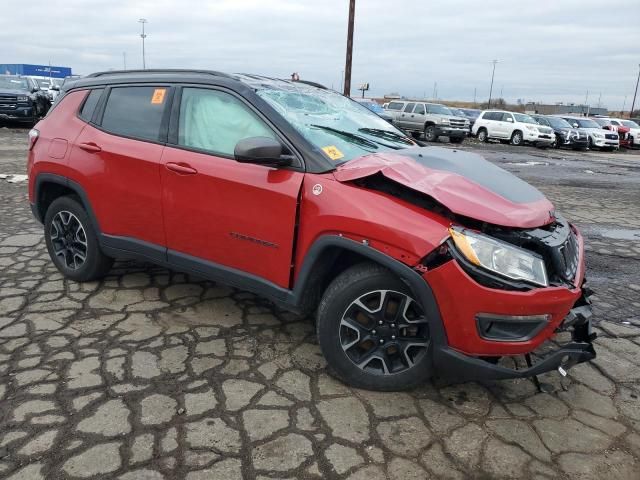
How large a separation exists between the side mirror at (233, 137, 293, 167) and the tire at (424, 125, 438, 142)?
2110cm

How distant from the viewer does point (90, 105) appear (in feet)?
13.2

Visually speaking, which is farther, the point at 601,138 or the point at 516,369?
the point at 601,138

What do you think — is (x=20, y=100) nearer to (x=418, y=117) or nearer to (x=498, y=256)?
(x=418, y=117)

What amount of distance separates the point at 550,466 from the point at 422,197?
1.40 m

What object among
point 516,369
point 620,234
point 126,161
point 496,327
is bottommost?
point 620,234

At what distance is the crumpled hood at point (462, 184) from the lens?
2.57 meters

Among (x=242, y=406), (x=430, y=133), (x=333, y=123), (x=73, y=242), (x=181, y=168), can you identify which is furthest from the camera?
(x=430, y=133)

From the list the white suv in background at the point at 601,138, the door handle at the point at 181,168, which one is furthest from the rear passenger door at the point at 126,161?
the white suv in background at the point at 601,138

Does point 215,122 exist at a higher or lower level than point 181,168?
higher

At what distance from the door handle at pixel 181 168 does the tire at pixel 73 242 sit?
104 centimetres

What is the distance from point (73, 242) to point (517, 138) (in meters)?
23.5

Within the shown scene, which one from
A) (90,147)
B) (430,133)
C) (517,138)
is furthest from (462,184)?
(517,138)

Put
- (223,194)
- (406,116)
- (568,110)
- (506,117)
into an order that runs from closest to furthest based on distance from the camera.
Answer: (223,194)
(406,116)
(506,117)
(568,110)

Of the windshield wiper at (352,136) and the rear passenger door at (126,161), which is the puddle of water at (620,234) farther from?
the rear passenger door at (126,161)
